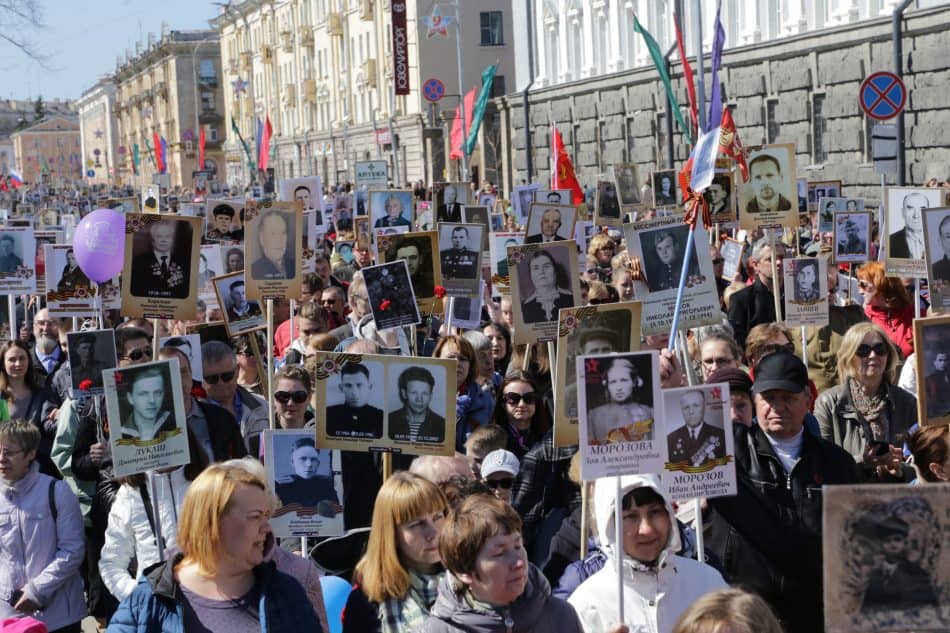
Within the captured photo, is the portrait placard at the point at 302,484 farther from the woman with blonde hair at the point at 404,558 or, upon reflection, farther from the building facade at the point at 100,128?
the building facade at the point at 100,128

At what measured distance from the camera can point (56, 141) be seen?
7667 inches

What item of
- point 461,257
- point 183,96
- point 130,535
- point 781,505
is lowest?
point 130,535

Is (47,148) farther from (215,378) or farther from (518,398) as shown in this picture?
(518,398)

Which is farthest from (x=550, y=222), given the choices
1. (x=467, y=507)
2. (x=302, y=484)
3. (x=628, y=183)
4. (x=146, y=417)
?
(x=467, y=507)

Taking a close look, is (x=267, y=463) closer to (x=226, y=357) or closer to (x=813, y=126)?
(x=226, y=357)

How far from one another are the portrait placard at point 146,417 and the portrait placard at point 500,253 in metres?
6.29

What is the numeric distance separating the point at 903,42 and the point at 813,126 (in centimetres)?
440

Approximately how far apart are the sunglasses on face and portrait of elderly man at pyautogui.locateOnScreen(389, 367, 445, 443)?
0.30 meters

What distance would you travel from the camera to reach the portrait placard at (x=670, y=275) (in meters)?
7.86

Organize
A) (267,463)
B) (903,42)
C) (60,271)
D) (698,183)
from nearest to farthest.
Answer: (267,463), (698,183), (60,271), (903,42)

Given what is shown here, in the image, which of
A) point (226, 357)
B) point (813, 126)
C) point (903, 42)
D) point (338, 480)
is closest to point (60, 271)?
point (226, 357)

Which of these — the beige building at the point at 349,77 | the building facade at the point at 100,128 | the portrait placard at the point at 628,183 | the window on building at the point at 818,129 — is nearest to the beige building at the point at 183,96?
the beige building at the point at 349,77

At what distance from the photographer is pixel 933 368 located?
19.8 ft

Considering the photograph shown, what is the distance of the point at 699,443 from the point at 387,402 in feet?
4.90
